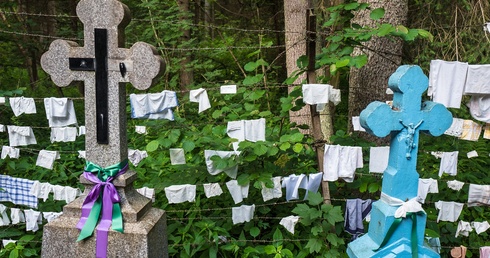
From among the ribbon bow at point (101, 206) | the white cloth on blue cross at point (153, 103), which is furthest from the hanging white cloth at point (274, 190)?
the ribbon bow at point (101, 206)

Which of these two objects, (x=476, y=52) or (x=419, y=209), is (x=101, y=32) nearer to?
(x=419, y=209)

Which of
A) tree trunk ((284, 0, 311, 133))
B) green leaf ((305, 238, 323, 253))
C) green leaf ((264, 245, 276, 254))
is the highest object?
tree trunk ((284, 0, 311, 133))

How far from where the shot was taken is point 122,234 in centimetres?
270

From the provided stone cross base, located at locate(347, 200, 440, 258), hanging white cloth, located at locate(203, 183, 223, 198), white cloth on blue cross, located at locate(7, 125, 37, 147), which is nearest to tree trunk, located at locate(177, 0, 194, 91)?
white cloth on blue cross, located at locate(7, 125, 37, 147)

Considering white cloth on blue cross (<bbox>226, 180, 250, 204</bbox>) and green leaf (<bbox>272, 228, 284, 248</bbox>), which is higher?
white cloth on blue cross (<bbox>226, 180, 250, 204</bbox>)

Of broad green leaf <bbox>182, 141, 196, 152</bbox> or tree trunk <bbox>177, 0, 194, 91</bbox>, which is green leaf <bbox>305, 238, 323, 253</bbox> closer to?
broad green leaf <bbox>182, 141, 196, 152</bbox>

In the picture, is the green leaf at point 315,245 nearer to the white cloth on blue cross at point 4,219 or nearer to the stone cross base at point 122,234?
the stone cross base at point 122,234

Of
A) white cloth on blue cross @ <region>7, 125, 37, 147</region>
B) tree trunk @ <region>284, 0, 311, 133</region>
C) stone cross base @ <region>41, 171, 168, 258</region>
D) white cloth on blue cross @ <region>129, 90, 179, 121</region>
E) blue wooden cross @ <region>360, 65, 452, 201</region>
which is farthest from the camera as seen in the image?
tree trunk @ <region>284, 0, 311, 133</region>

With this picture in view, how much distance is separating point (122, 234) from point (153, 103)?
134 centimetres

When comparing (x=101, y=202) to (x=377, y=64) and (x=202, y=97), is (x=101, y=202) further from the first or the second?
(x=377, y=64)

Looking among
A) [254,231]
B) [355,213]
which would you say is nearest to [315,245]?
[355,213]

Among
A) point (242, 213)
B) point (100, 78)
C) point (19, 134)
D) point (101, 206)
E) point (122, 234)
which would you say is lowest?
point (242, 213)

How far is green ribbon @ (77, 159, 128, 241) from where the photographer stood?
274 centimetres

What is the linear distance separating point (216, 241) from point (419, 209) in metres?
2.10
